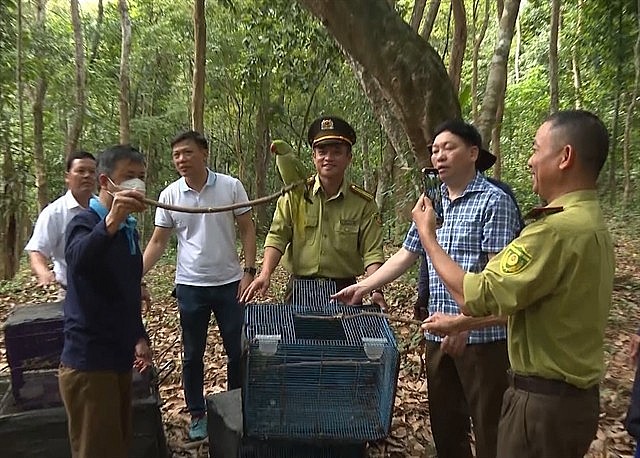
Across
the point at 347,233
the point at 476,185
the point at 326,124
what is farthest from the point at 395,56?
the point at 476,185

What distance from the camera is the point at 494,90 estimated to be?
5148 mm

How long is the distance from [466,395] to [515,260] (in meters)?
1.05

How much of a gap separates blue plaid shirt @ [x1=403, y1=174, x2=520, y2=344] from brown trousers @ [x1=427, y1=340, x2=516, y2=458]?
93 millimetres

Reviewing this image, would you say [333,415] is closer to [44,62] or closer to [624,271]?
[624,271]

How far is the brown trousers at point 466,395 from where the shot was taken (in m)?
2.50

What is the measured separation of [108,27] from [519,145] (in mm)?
12974

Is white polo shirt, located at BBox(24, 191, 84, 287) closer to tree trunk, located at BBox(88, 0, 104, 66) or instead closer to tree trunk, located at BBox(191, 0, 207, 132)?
tree trunk, located at BBox(191, 0, 207, 132)

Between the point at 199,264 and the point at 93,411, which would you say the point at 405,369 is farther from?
the point at 93,411

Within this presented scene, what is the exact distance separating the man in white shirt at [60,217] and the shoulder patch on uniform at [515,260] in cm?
298

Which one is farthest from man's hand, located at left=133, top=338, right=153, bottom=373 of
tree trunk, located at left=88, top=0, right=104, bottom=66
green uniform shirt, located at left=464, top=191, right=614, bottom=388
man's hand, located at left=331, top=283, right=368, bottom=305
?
tree trunk, located at left=88, top=0, right=104, bottom=66

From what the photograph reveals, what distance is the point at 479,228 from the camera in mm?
2504

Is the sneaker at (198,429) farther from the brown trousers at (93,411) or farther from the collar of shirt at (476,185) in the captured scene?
the collar of shirt at (476,185)

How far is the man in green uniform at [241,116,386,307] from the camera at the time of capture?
326cm

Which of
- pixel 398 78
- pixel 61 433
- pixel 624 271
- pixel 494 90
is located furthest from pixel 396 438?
pixel 624 271
